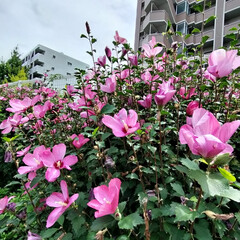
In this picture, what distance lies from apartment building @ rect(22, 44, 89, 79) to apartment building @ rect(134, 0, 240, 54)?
691 inches

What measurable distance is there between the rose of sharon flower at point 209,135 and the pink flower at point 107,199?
244 mm

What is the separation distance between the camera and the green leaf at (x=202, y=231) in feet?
2.01

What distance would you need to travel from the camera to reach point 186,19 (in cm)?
1608

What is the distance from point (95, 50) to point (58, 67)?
125 ft

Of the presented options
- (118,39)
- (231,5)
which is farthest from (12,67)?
(118,39)

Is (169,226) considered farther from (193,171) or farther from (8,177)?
(8,177)

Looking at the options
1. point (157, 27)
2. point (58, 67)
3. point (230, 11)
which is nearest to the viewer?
point (230, 11)

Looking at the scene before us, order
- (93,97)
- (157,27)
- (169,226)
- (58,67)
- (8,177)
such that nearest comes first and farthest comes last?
(169,226), (93,97), (8,177), (157,27), (58,67)

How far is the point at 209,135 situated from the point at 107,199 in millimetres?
377

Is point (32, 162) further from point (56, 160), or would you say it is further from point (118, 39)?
point (118, 39)

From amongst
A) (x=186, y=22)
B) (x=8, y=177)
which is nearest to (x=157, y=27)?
(x=186, y=22)

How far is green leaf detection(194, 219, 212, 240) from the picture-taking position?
24.1 inches

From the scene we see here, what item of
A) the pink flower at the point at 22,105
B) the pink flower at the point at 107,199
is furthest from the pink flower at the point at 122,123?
the pink flower at the point at 22,105

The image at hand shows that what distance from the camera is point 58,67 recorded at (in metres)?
36.3
